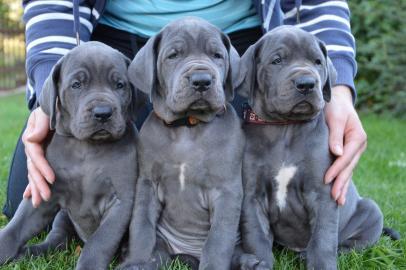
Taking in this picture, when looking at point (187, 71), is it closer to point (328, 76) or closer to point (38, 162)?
point (328, 76)

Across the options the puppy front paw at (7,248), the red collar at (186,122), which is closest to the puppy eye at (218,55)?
the red collar at (186,122)

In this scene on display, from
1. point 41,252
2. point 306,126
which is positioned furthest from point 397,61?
point 41,252

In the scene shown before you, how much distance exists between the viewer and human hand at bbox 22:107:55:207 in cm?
374

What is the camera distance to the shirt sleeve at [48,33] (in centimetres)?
441

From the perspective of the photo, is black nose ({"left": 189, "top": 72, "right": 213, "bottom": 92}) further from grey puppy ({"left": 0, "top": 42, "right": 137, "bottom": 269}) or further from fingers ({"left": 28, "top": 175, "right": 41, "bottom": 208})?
fingers ({"left": 28, "top": 175, "right": 41, "bottom": 208})

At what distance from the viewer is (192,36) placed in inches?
142

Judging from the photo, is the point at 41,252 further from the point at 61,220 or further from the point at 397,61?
the point at 397,61

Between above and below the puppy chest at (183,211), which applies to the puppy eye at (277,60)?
above

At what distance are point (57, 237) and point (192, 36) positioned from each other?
5.08 feet

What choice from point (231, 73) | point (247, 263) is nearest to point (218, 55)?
point (231, 73)

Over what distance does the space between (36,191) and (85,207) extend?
0.97ft

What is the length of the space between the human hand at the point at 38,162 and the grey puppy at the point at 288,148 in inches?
45.0

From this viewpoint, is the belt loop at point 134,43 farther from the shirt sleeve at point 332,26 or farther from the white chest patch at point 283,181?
the white chest patch at point 283,181

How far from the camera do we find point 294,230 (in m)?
3.87
